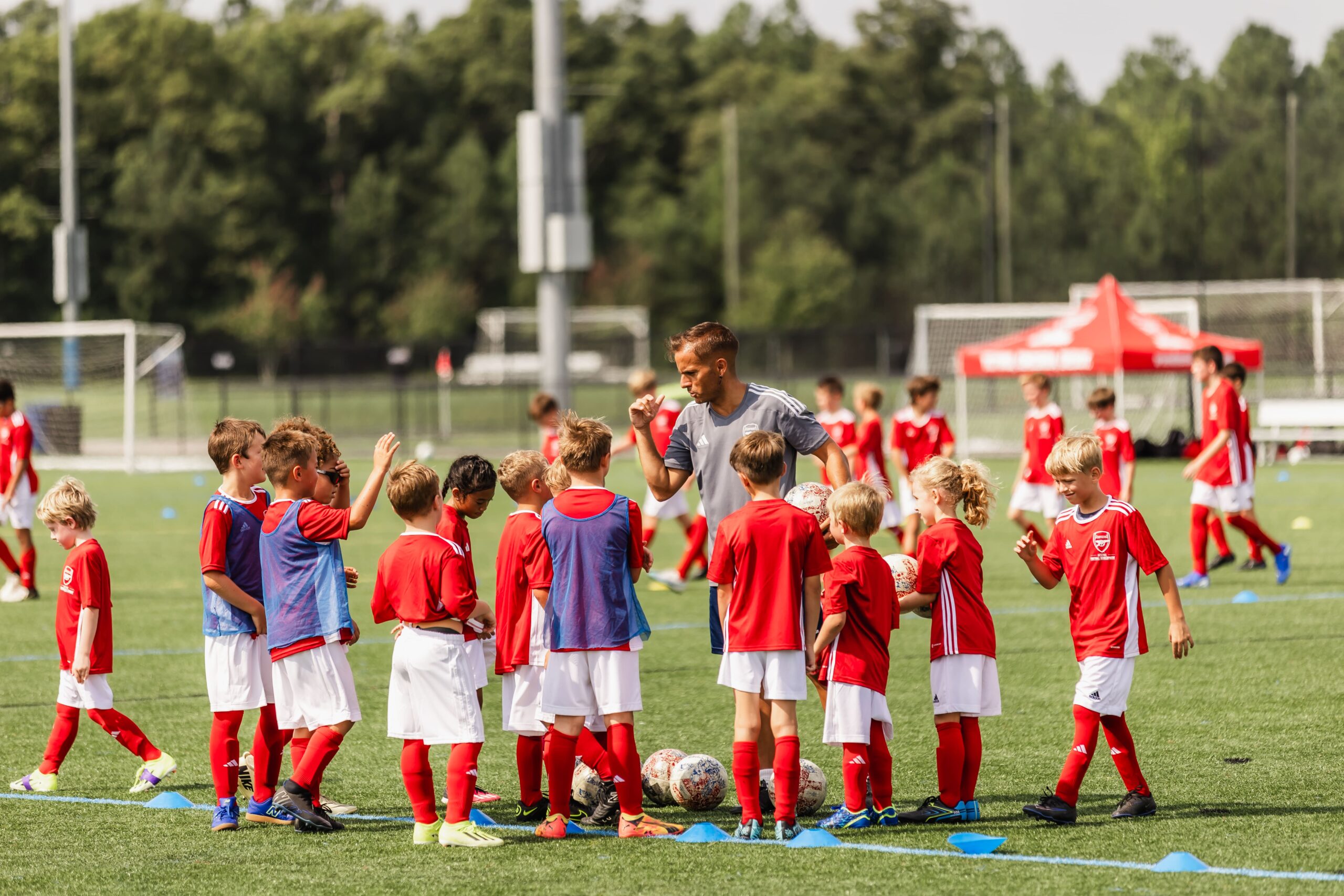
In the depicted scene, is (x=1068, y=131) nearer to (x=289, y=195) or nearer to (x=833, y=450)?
(x=289, y=195)

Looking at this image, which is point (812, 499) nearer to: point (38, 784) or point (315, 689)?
point (315, 689)

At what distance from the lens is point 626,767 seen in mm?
5828

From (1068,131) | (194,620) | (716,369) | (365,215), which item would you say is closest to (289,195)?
(365,215)

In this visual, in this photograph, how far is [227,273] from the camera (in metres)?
62.8

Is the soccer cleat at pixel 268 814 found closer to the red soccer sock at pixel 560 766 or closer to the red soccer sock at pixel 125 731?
the red soccer sock at pixel 125 731

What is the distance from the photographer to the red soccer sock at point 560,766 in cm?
583

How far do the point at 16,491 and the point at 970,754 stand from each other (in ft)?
30.9

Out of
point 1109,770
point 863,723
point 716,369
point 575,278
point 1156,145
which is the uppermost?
point 1156,145

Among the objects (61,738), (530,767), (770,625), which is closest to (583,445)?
(770,625)

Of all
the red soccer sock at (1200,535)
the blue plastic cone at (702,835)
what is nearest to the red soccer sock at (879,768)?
the blue plastic cone at (702,835)

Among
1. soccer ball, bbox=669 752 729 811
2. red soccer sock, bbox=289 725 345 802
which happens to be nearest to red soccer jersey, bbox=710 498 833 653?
soccer ball, bbox=669 752 729 811

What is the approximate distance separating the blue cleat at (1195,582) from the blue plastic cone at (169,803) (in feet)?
27.4

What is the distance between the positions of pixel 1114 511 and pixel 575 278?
6053cm

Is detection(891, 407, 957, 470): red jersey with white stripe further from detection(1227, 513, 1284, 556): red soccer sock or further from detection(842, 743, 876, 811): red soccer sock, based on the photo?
detection(842, 743, 876, 811): red soccer sock
